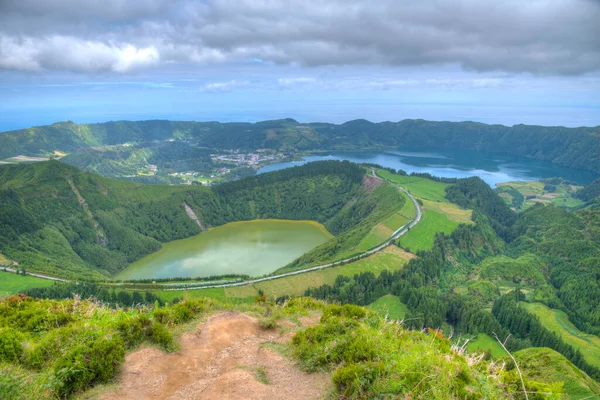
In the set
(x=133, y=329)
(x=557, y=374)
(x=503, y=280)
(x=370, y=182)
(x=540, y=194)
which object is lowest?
(x=503, y=280)

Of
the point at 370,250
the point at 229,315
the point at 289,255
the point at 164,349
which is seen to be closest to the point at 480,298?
the point at 370,250

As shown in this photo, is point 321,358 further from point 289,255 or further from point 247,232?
point 247,232

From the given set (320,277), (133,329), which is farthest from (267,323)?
(320,277)

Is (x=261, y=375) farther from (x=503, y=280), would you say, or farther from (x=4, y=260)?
(x=4, y=260)

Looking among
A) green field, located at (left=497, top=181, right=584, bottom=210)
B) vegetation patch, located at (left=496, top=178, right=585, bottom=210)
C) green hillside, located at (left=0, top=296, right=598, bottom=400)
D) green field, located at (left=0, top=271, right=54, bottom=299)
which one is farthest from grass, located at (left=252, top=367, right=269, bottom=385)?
green field, located at (left=497, top=181, right=584, bottom=210)

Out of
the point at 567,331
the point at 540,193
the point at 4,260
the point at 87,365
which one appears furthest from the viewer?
the point at 540,193

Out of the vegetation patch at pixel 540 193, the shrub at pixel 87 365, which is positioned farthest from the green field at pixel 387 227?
the shrub at pixel 87 365
